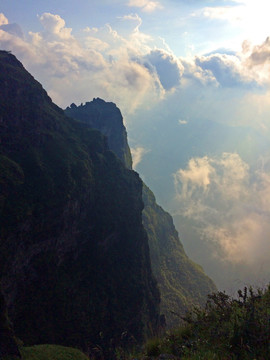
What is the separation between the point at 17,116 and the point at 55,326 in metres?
52.1

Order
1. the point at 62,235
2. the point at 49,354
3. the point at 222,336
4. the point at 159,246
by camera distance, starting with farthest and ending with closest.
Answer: the point at 159,246, the point at 62,235, the point at 49,354, the point at 222,336

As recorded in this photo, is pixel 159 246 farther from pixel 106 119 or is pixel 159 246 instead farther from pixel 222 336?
pixel 222 336

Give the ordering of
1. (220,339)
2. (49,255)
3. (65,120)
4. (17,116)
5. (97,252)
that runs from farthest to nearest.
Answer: (65,120)
(97,252)
(17,116)
(49,255)
(220,339)

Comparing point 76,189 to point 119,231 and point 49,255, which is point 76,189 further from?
point 119,231

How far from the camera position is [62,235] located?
6103 centimetres

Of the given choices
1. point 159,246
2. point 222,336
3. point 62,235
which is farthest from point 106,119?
point 222,336

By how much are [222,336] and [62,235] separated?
57923 millimetres

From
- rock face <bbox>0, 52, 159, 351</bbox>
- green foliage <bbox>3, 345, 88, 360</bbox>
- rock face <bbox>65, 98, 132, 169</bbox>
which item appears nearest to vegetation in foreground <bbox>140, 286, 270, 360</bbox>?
green foliage <bbox>3, 345, 88, 360</bbox>

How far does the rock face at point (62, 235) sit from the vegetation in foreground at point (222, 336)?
32.0 meters

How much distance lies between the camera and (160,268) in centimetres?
15200

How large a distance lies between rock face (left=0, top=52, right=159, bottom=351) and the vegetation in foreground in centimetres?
3195

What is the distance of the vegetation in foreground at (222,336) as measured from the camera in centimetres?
678

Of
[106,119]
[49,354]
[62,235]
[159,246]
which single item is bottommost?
[49,354]

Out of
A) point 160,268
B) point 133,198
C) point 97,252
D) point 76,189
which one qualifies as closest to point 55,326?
point 97,252
